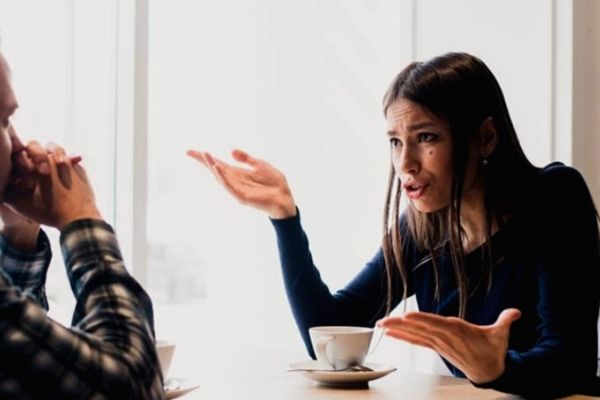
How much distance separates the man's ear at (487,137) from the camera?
66.1 inches

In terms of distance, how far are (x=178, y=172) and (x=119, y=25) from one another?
1.96 feet

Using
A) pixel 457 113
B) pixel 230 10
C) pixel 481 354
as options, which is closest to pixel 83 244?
pixel 481 354

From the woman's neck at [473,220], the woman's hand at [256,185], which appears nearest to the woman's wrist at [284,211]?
the woman's hand at [256,185]

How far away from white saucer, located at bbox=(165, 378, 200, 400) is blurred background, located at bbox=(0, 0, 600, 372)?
2.34ft

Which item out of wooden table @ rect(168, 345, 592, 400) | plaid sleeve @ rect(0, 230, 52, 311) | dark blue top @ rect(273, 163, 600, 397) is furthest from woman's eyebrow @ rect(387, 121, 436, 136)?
plaid sleeve @ rect(0, 230, 52, 311)

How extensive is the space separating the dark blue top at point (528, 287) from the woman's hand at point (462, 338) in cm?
Result: 4

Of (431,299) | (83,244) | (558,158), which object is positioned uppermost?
(83,244)

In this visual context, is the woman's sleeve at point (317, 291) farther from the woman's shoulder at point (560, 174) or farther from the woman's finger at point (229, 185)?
the woman's shoulder at point (560, 174)

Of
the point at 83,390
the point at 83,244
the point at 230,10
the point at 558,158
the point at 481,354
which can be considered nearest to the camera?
the point at 83,390

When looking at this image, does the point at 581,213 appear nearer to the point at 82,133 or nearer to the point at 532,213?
the point at 532,213

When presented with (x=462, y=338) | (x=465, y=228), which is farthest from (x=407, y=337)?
(x=465, y=228)

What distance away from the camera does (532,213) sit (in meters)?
1.62

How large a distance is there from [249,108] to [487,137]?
4.19 feet

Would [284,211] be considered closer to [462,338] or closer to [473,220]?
[473,220]
